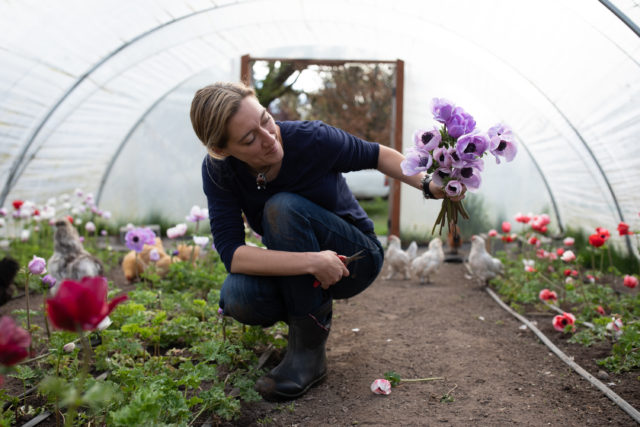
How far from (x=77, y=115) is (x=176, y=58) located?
1258 millimetres

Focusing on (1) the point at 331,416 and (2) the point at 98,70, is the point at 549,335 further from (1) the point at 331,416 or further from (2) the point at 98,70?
(2) the point at 98,70

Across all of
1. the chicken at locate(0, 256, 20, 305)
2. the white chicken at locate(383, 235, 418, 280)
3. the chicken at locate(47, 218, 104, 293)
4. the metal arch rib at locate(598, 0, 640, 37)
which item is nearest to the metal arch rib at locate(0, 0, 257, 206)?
the chicken at locate(0, 256, 20, 305)

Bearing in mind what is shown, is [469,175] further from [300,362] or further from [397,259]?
[397,259]

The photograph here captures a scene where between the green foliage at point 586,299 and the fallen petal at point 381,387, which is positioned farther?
the green foliage at point 586,299

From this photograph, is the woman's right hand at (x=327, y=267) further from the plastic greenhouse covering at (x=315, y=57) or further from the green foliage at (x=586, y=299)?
the plastic greenhouse covering at (x=315, y=57)

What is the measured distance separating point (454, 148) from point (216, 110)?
2.81 feet

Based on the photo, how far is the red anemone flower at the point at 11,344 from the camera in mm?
895

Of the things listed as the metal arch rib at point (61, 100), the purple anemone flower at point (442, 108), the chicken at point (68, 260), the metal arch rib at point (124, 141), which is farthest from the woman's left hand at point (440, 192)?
the metal arch rib at point (124, 141)

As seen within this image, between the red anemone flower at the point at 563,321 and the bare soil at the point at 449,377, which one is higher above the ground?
the red anemone flower at the point at 563,321

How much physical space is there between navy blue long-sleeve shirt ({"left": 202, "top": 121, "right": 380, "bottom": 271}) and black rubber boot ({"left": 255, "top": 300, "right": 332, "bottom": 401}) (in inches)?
16.3

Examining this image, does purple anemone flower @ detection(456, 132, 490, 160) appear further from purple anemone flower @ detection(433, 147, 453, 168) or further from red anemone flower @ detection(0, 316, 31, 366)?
red anemone flower @ detection(0, 316, 31, 366)

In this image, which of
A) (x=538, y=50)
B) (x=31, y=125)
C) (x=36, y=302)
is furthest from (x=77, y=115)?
(x=538, y=50)

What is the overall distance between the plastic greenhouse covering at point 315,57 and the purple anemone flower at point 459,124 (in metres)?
1.80

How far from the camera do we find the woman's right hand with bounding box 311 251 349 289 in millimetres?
1991
